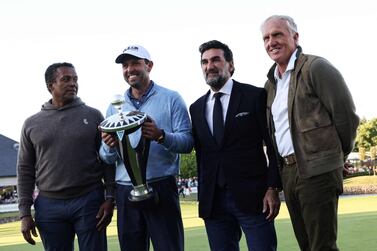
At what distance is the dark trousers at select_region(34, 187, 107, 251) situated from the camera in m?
4.26

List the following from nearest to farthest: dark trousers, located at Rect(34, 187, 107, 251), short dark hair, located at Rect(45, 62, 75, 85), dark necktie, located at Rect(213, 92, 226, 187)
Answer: dark necktie, located at Rect(213, 92, 226, 187), dark trousers, located at Rect(34, 187, 107, 251), short dark hair, located at Rect(45, 62, 75, 85)

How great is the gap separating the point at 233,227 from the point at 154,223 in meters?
0.63

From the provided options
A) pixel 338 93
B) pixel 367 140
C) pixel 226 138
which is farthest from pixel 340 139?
pixel 367 140

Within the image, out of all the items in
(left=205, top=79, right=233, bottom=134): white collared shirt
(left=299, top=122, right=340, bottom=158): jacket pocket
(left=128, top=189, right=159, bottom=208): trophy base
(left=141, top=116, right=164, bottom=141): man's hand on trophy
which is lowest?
(left=128, top=189, right=159, bottom=208): trophy base

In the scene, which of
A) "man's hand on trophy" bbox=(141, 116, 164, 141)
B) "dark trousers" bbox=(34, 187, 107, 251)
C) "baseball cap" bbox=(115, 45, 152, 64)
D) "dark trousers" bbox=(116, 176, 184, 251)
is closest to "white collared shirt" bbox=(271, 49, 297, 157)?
"man's hand on trophy" bbox=(141, 116, 164, 141)

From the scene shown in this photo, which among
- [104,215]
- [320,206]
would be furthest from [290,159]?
[104,215]

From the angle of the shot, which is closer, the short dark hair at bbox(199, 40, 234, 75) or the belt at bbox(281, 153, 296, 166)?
the belt at bbox(281, 153, 296, 166)

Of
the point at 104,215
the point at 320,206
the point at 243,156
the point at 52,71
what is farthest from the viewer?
the point at 52,71

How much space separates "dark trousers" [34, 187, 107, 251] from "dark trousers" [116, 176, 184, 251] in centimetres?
29

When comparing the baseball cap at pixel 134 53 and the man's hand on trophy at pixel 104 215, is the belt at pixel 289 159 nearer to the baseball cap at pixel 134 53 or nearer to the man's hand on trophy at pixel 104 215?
the baseball cap at pixel 134 53

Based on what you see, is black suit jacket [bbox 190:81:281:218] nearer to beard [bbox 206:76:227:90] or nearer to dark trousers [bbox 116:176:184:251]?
beard [bbox 206:76:227:90]

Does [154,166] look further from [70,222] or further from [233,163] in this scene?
[70,222]

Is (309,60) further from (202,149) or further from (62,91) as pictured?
(62,91)

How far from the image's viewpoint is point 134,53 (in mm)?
4117
